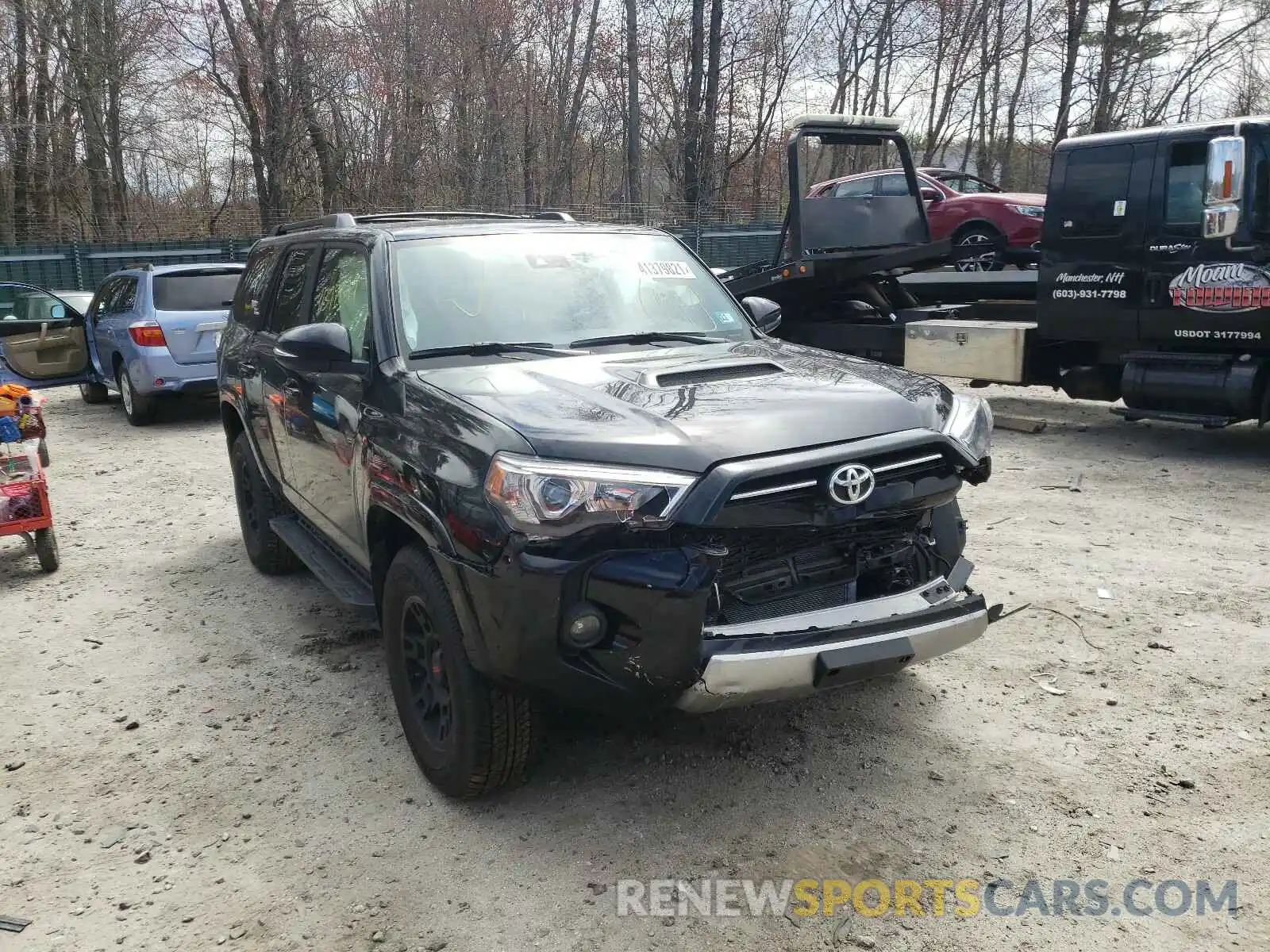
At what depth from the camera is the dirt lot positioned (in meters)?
2.92

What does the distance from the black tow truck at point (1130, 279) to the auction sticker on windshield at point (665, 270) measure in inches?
148

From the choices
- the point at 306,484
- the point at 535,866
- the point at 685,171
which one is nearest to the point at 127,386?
the point at 306,484

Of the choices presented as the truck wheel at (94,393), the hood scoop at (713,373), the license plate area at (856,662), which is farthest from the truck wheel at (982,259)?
the license plate area at (856,662)

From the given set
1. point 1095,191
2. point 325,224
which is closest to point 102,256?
point 325,224

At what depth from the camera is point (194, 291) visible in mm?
11125

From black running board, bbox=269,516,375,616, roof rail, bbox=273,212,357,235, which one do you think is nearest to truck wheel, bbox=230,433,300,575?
black running board, bbox=269,516,375,616

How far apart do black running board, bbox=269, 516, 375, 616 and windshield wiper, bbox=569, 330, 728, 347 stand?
4.11 ft

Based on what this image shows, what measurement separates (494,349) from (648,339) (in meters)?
0.65

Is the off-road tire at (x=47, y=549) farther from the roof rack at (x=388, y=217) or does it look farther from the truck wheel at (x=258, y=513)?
the roof rack at (x=388, y=217)

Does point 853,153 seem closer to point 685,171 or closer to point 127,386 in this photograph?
point 685,171

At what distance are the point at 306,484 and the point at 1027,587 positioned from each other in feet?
11.5

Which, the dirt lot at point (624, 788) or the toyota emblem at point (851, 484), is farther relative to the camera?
the toyota emblem at point (851, 484)

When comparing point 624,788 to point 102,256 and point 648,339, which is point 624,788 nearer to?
point 648,339

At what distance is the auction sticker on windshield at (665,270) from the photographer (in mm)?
4613
